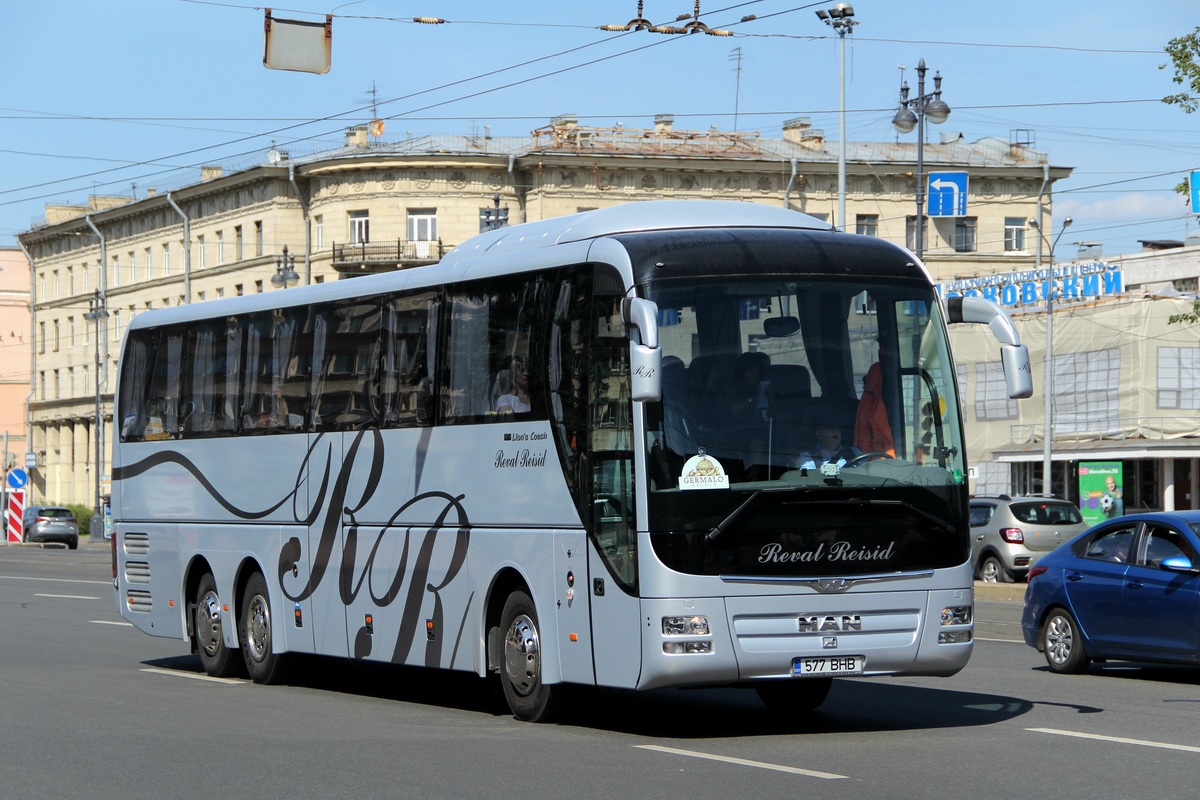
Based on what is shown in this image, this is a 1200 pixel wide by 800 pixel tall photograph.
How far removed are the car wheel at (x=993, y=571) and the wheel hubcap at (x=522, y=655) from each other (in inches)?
878

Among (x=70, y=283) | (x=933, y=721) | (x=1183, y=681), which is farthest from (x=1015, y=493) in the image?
(x=70, y=283)

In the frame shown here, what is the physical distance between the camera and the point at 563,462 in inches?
492

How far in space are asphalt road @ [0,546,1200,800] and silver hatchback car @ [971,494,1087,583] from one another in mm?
16137

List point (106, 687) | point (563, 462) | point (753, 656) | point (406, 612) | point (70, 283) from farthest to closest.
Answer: point (70, 283), point (106, 687), point (406, 612), point (563, 462), point (753, 656)

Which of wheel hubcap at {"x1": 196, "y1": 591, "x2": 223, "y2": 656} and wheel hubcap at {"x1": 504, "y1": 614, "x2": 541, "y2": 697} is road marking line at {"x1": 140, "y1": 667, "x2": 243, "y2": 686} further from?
wheel hubcap at {"x1": 504, "y1": 614, "x2": 541, "y2": 697}

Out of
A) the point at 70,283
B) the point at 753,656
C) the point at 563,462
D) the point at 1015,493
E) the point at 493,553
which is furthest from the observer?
the point at 70,283

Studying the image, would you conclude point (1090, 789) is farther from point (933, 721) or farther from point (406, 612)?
point (406, 612)

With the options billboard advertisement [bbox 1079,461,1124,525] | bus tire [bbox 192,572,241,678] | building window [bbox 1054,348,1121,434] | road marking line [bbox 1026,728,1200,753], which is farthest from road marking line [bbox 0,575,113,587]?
building window [bbox 1054,348,1121,434]

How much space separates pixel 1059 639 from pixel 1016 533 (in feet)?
58.3

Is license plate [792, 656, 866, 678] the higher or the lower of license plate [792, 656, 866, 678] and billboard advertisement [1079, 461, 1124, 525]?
the higher

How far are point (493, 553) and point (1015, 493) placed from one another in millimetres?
48492

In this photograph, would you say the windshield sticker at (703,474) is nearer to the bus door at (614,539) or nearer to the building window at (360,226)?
the bus door at (614,539)

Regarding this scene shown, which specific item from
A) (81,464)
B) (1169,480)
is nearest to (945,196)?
(1169,480)

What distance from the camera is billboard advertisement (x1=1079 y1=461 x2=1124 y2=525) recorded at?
174 feet
